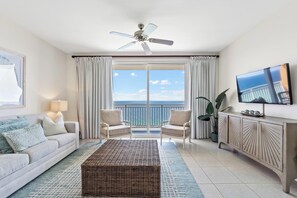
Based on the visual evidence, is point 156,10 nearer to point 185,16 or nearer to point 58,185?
point 185,16

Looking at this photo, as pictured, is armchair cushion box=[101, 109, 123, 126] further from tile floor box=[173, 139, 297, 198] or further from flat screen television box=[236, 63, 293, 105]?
flat screen television box=[236, 63, 293, 105]

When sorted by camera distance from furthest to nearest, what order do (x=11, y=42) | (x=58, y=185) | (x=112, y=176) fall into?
1. (x=11, y=42)
2. (x=58, y=185)
3. (x=112, y=176)

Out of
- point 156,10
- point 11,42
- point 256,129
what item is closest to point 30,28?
point 11,42

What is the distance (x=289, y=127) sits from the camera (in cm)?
247

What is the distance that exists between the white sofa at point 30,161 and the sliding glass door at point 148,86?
2625mm

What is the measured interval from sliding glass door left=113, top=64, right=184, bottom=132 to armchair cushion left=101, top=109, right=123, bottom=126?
2.68ft

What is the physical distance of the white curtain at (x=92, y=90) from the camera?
582 centimetres

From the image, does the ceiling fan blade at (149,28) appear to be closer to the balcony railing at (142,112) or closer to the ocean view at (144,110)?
the ocean view at (144,110)

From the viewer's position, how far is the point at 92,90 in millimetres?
5832

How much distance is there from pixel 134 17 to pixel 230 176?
2.98m

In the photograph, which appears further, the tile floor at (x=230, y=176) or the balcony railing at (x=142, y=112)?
the balcony railing at (x=142, y=112)

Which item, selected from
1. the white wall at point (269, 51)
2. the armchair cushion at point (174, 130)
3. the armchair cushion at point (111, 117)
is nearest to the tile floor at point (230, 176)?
the armchair cushion at point (174, 130)

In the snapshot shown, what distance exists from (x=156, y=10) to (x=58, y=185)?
9.60ft

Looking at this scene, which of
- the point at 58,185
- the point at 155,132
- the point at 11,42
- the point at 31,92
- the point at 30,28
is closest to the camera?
the point at 58,185
